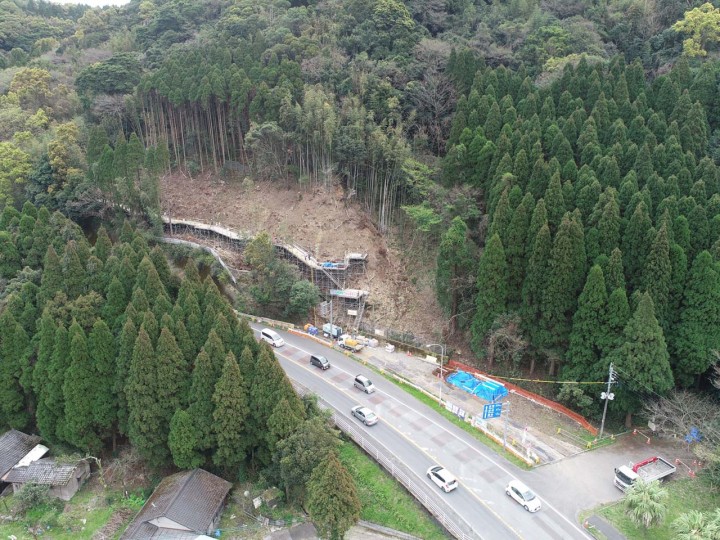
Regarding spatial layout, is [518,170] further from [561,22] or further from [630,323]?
[561,22]

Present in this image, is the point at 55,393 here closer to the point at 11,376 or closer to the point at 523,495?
the point at 11,376

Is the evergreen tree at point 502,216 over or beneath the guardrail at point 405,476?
over

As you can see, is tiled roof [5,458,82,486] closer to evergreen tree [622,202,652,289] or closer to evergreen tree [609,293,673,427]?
evergreen tree [609,293,673,427]

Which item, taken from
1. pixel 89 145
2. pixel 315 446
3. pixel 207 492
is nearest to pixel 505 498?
pixel 315 446

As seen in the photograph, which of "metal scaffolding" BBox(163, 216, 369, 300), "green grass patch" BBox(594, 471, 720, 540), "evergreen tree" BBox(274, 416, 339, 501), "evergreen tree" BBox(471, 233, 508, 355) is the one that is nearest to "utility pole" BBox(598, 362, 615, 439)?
"green grass patch" BBox(594, 471, 720, 540)

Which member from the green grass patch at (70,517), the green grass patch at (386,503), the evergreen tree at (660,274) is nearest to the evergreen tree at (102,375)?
the green grass patch at (70,517)

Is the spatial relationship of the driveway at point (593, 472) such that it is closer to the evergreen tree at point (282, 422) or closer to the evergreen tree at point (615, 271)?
the evergreen tree at point (615, 271)

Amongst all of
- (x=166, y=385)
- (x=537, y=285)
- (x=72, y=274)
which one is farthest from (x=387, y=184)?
(x=166, y=385)
